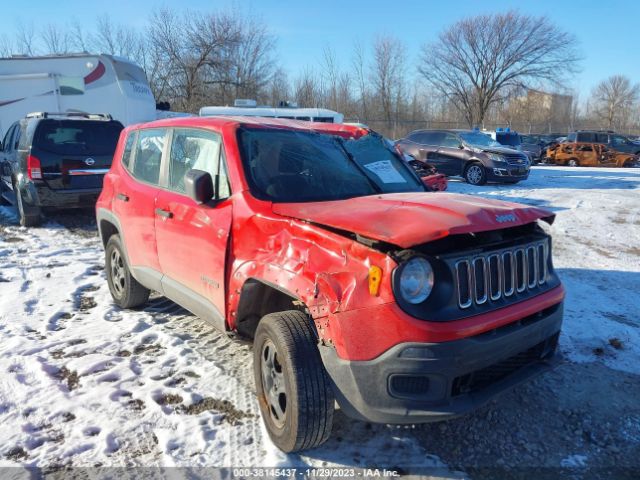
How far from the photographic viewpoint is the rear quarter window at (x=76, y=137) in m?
7.94

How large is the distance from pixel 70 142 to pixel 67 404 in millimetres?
6224

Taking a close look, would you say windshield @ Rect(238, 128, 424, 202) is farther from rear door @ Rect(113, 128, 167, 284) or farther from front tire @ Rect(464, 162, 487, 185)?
front tire @ Rect(464, 162, 487, 185)

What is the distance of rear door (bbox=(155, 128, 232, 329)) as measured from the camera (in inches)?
127

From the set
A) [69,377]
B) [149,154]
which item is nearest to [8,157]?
[149,154]

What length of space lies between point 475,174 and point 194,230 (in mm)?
12720

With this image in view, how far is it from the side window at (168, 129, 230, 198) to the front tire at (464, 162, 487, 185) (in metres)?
12.2

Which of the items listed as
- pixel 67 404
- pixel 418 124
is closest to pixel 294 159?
pixel 67 404

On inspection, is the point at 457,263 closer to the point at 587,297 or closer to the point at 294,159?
the point at 294,159

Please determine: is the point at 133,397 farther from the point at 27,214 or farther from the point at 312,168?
the point at 27,214

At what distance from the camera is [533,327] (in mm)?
2652

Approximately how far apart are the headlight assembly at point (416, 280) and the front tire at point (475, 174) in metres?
13.0

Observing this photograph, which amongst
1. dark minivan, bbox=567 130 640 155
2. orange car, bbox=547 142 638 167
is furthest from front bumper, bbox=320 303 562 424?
dark minivan, bbox=567 130 640 155

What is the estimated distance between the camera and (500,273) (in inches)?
103

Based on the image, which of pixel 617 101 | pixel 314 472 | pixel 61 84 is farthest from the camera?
pixel 617 101
